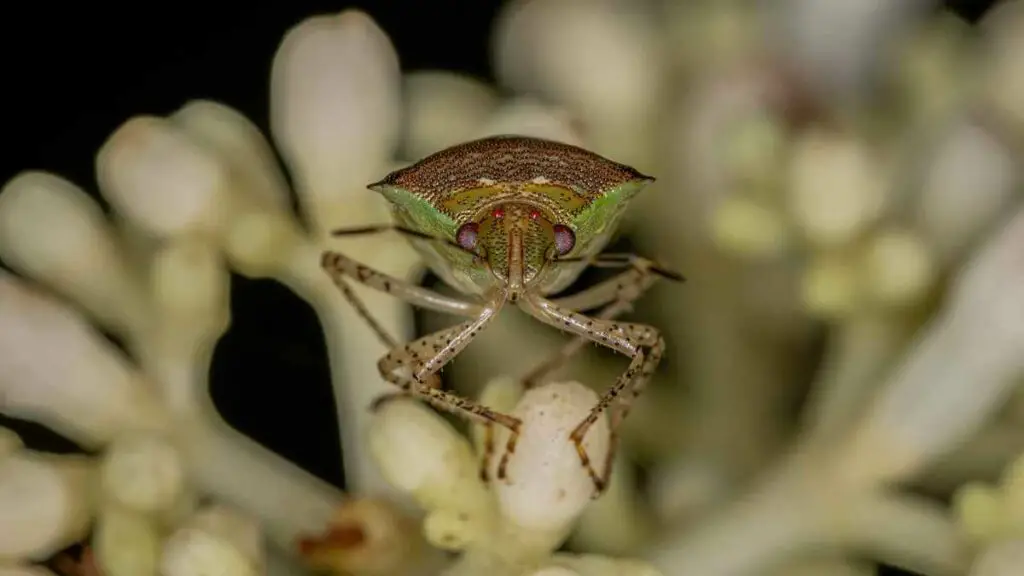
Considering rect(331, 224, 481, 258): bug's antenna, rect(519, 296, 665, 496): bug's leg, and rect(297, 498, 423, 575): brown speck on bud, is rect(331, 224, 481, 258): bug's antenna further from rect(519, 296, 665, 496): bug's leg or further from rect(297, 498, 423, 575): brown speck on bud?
rect(297, 498, 423, 575): brown speck on bud

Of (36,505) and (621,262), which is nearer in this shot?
(36,505)

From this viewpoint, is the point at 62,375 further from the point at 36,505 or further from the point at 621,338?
the point at 621,338

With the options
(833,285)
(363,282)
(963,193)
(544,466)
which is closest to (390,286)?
(363,282)

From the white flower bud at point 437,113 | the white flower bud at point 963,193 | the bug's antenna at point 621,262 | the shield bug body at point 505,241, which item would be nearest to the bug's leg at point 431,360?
the shield bug body at point 505,241

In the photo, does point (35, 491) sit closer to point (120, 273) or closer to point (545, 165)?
point (120, 273)

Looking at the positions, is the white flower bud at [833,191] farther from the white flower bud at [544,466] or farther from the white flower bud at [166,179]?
the white flower bud at [166,179]

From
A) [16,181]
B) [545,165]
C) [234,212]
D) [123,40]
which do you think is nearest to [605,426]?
[545,165]

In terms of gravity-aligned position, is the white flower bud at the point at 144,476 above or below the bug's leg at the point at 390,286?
below
